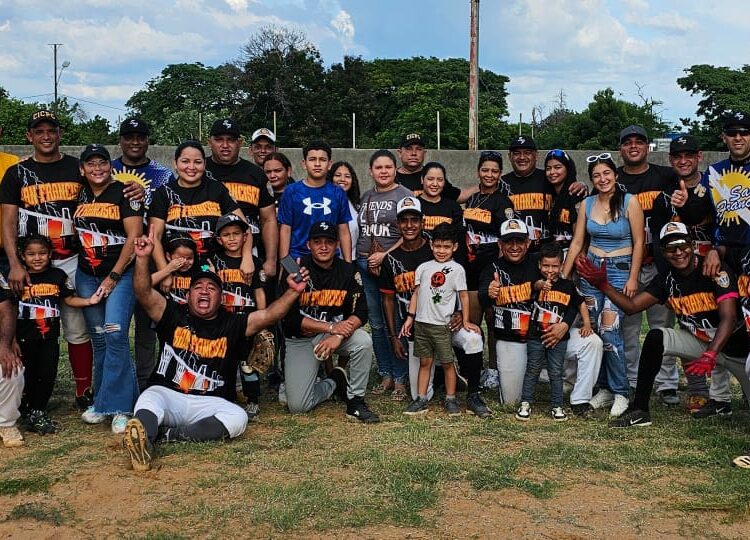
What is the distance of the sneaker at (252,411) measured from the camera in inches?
256

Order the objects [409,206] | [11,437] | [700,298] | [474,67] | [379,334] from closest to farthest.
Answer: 1. [11,437]
2. [700,298]
3. [409,206]
4. [379,334]
5. [474,67]

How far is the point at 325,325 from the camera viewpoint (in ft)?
21.8

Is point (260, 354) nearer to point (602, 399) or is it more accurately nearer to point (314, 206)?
point (314, 206)

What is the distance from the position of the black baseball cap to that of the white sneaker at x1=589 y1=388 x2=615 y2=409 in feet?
6.86

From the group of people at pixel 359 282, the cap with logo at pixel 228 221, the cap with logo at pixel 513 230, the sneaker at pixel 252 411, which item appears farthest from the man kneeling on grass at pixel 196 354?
the cap with logo at pixel 513 230

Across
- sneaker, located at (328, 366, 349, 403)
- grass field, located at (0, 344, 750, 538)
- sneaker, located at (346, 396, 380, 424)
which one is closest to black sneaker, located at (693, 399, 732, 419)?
grass field, located at (0, 344, 750, 538)

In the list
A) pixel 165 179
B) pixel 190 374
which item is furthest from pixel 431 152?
pixel 190 374

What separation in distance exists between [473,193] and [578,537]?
388 centimetres

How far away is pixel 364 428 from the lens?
626 centimetres

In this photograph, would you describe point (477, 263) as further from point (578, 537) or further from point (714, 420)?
point (578, 537)

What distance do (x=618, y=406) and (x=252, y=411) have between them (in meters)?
2.92

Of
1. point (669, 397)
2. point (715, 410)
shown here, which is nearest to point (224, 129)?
point (669, 397)

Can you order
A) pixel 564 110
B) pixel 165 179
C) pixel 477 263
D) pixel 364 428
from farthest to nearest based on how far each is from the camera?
pixel 564 110 → pixel 477 263 → pixel 165 179 → pixel 364 428

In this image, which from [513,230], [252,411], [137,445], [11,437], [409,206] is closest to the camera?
[137,445]
